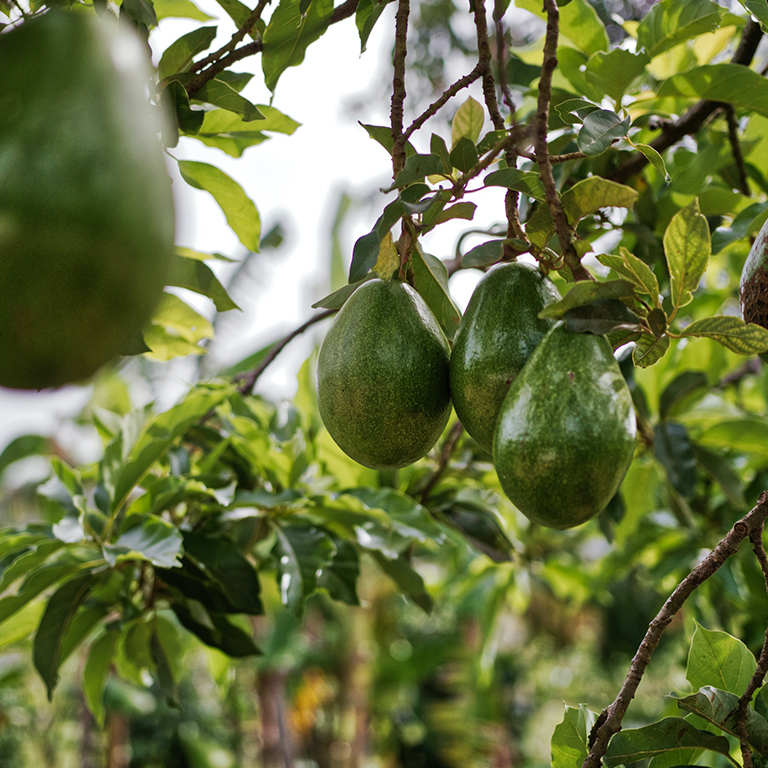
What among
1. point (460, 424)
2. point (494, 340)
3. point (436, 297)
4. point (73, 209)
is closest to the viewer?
point (73, 209)

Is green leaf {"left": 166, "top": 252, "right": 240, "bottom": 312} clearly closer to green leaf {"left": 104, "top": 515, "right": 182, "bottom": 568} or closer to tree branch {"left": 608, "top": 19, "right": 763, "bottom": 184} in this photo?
green leaf {"left": 104, "top": 515, "right": 182, "bottom": 568}

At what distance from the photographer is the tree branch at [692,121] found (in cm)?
89

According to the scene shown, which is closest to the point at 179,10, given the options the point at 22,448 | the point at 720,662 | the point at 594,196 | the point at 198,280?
→ the point at 198,280

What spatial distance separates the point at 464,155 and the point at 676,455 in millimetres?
683

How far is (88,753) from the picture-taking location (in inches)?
132

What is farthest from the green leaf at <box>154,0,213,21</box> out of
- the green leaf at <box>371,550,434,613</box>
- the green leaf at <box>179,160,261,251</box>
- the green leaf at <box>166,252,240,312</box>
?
the green leaf at <box>371,550,434,613</box>

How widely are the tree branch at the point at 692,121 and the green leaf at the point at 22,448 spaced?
4.50ft

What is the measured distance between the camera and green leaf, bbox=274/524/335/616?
80 centimetres

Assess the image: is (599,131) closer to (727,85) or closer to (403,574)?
(727,85)

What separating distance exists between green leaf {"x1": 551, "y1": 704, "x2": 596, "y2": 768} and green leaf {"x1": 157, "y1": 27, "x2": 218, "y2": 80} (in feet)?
2.10

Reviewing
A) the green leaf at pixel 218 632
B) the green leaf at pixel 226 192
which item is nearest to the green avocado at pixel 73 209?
the green leaf at pixel 226 192

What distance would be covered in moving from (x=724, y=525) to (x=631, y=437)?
3.27 ft

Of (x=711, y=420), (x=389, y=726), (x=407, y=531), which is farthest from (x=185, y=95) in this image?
(x=389, y=726)

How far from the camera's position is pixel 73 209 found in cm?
32
